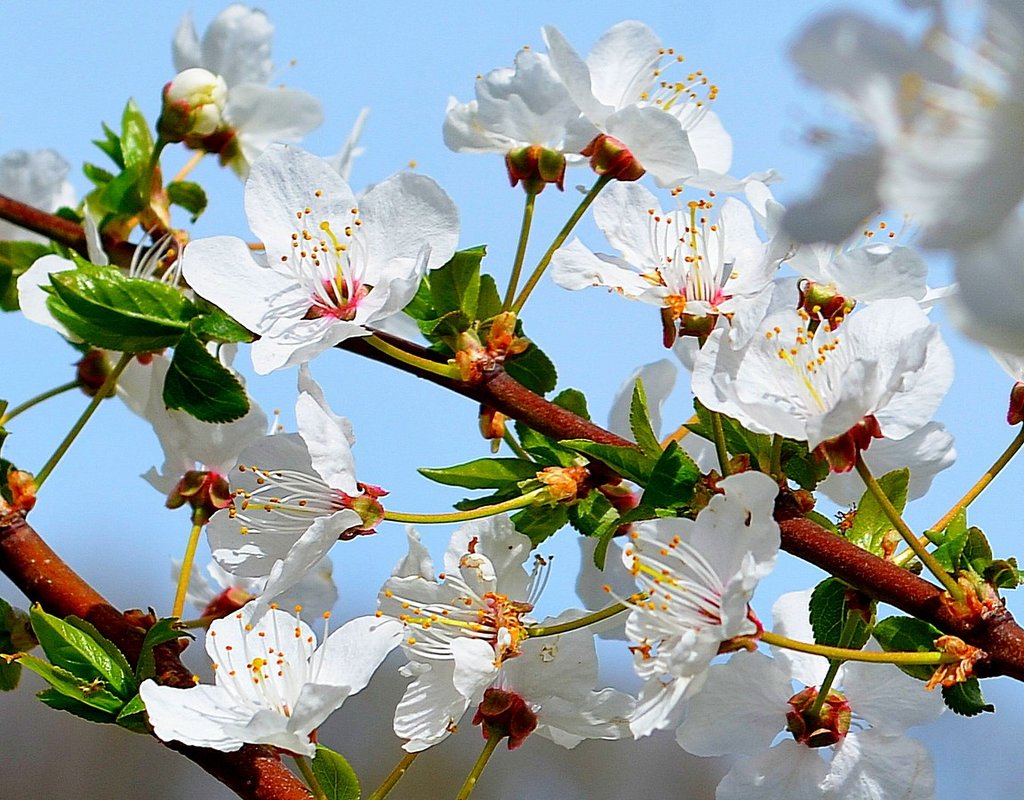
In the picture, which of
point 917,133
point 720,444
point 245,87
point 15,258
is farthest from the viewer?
point 245,87

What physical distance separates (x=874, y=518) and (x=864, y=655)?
0.16 metres

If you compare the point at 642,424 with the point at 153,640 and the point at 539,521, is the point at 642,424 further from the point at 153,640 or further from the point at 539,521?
the point at 153,640

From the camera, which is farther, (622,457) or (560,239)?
(560,239)

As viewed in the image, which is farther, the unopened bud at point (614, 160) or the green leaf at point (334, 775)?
the unopened bud at point (614, 160)

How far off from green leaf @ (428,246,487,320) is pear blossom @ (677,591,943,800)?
1.03ft

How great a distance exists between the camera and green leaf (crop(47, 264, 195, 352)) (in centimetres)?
94

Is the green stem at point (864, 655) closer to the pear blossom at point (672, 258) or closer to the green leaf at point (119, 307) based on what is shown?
the pear blossom at point (672, 258)

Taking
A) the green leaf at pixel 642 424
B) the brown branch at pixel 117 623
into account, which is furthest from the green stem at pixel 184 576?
the green leaf at pixel 642 424

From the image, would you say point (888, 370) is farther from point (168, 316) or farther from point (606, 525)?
point (168, 316)

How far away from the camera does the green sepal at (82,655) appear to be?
0.90m

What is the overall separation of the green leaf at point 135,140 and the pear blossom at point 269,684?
1.76 feet

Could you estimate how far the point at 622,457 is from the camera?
0.79 m

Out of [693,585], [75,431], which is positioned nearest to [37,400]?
[75,431]

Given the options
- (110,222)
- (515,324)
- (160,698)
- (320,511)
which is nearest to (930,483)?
(515,324)
